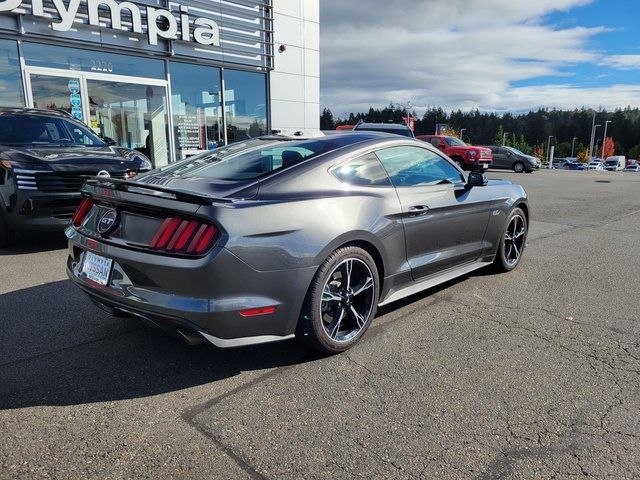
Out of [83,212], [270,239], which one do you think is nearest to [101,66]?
[83,212]

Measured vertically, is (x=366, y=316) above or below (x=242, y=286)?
below

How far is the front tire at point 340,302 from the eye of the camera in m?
3.07

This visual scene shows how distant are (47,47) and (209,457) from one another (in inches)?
457

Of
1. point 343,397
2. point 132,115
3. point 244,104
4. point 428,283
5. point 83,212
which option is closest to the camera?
point 343,397

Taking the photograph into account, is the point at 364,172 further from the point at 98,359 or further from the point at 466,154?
the point at 466,154

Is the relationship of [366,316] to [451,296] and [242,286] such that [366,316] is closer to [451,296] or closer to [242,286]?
[242,286]

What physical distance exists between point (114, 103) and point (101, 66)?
2.91 ft

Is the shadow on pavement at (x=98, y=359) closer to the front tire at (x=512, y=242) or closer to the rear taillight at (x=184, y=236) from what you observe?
the rear taillight at (x=184, y=236)

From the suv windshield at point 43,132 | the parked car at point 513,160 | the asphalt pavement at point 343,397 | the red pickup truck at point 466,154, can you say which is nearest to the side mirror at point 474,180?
the asphalt pavement at point 343,397

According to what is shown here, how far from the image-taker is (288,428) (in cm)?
250

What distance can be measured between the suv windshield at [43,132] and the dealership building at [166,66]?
4360 millimetres

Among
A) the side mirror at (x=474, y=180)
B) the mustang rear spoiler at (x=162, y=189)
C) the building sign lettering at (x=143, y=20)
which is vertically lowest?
the side mirror at (x=474, y=180)

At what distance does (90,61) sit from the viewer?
38.4ft

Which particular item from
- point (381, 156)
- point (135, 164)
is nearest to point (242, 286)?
point (381, 156)
